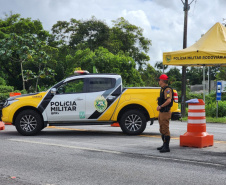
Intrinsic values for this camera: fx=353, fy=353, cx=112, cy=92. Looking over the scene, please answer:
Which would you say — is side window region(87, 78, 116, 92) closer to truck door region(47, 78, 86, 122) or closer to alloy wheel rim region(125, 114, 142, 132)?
truck door region(47, 78, 86, 122)

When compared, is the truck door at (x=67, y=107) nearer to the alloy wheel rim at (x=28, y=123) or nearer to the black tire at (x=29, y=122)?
→ the black tire at (x=29, y=122)

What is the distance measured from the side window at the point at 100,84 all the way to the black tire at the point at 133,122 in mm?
980

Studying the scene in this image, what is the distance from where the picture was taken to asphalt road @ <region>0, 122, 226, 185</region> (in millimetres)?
5422

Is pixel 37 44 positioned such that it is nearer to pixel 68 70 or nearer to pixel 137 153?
pixel 68 70

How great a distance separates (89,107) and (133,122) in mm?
1396

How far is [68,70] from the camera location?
3934 centimetres

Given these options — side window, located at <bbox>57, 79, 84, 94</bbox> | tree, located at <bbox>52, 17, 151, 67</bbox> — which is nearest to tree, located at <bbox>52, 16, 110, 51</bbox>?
tree, located at <bbox>52, 17, 151, 67</bbox>

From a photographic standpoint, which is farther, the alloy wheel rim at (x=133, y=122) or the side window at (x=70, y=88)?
the side window at (x=70, y=88)

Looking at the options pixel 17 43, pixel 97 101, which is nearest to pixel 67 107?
pixel 97 101

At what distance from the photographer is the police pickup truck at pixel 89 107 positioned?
34.7ft

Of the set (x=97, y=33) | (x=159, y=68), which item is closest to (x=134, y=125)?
(x=97, y=33)

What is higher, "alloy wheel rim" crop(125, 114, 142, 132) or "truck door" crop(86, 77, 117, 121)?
"truck door" crop(86, 77, 117, 121)

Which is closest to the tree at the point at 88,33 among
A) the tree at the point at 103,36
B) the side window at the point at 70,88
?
the tree at the point at 103,36

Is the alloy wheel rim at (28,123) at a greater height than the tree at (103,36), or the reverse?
the tree at (103,36)
